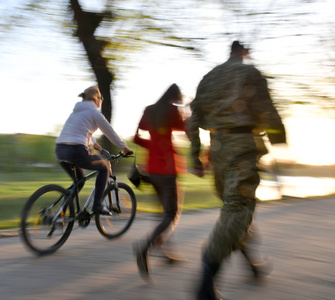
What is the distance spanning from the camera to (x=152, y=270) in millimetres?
4398

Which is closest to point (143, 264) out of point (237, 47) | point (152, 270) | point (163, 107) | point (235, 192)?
point (152, 270)

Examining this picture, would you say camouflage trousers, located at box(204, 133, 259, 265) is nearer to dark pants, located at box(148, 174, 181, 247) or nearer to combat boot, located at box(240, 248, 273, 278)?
combat boot, located at box(240, 248, 273, 278)

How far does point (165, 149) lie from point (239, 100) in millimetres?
1260

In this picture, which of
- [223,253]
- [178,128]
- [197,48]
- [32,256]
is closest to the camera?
[223,253]

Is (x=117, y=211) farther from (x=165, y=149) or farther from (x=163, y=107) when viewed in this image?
(x=163, y=107)

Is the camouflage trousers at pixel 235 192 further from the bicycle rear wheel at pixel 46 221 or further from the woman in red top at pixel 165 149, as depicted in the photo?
the bicycle rear wheel at pixel 46 221

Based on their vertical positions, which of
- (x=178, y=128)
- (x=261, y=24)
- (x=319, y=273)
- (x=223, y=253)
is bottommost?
(x=319, y=273)

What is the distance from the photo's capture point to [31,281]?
156 inches

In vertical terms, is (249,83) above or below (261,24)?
below

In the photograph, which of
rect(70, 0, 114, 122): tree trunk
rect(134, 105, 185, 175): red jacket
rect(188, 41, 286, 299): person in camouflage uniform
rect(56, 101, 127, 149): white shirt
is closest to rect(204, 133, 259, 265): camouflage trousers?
rect(188, 41, 286, 299): person in camouflage uniform

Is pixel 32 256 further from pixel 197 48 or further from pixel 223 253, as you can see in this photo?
pixel 197 48

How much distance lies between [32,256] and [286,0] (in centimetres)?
690

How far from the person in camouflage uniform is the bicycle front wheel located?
2.63 metres

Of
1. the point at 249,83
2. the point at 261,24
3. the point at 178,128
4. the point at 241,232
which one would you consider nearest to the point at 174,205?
the point at 178,128
